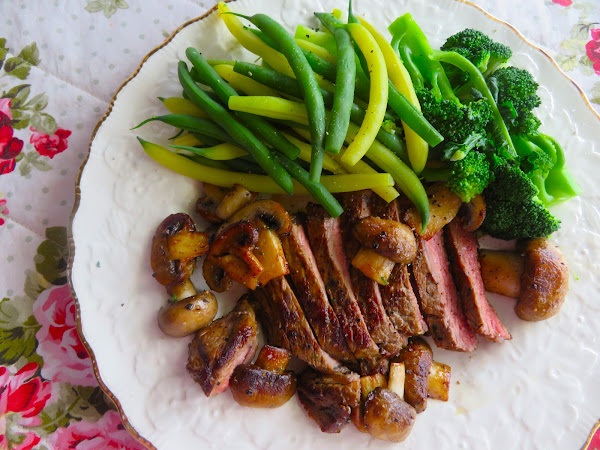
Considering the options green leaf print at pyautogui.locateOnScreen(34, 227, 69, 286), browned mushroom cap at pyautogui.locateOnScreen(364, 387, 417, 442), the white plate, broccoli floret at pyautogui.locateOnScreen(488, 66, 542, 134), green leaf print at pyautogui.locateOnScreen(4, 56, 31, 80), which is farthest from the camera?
green leaf print at pyautogui.locateOnScreen(4, 56, 31, 80)

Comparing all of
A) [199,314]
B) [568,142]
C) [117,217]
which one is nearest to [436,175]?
[568,142]

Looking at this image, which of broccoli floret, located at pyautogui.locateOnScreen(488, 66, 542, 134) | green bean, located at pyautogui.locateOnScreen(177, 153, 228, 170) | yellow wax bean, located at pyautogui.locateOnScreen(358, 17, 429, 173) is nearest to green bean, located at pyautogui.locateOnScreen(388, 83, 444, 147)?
yellow wax bean, located at pyautogui.locateOnScreen(358, 17, 429, 173)

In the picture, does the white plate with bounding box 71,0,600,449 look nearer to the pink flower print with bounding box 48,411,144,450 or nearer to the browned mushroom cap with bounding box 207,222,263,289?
the browned mushroom cap with bounding box 207,222,263,289

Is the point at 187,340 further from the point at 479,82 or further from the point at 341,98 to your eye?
the point at 479,82

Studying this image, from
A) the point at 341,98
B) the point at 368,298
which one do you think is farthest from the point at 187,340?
the point at 341,98

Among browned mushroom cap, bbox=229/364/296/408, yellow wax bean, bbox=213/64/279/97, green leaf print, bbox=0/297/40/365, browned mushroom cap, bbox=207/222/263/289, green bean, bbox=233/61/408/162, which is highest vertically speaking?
green bean, bbox=233/61/408/162

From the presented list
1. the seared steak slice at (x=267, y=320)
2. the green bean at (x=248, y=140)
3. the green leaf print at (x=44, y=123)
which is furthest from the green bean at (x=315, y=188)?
the green leaf print at (x=44, y=123)

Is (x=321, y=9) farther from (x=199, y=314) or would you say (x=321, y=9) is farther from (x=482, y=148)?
(x=199, y=314)
